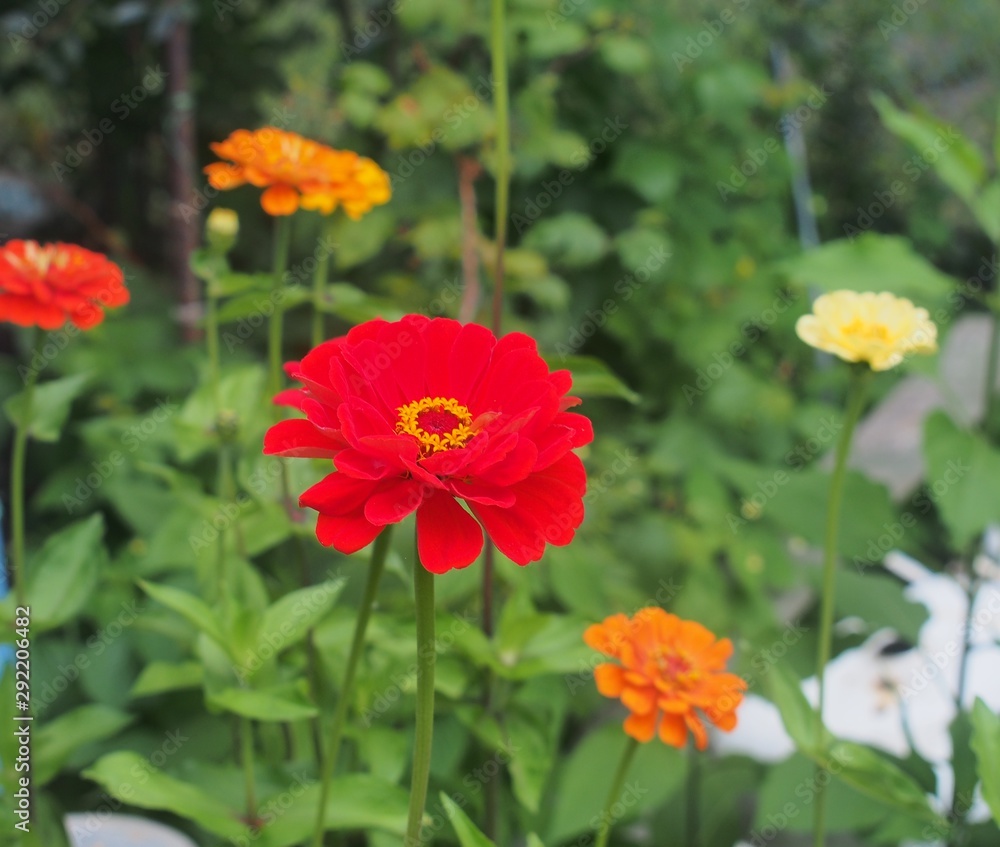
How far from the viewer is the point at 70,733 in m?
0.75

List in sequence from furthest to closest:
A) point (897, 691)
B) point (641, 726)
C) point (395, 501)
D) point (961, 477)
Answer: point (897, 691), point (961, 477), point (641, 726), point (395, 501)

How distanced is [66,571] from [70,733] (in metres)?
0.13

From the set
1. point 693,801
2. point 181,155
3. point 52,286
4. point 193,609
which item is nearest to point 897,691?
point 693,801

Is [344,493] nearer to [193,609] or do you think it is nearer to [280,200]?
[193,609]

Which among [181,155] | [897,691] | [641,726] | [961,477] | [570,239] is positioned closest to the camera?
[641,726]

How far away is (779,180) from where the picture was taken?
1836mm

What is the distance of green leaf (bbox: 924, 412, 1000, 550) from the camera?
0.82 m

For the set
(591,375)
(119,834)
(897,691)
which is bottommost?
(897,691)

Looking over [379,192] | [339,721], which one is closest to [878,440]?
[379,192]

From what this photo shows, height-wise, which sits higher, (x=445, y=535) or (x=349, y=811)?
(x=445, y=535)

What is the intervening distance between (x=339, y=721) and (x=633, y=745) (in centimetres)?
18

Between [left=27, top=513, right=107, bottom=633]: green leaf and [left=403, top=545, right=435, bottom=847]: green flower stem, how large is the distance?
1.27ft

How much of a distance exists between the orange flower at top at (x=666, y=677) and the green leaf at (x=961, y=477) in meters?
0.33

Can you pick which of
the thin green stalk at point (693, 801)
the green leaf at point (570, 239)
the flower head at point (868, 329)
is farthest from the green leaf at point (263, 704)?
the green leaf at point (570, 239)
